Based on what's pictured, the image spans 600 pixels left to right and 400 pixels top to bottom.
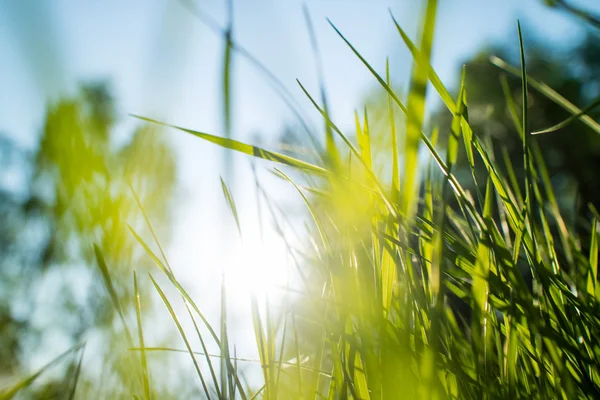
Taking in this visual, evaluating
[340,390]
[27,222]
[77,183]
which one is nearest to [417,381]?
[340,390]

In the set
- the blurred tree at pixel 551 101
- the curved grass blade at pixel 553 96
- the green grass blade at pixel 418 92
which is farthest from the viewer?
the blurred tree at pixel 551 101

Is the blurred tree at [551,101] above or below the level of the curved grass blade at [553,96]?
above

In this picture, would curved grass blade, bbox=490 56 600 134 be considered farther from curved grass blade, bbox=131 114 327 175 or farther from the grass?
curved grass blade, bbox=131 114 327 175

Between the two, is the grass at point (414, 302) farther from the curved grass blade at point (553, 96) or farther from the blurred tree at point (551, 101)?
the blurred tree at point (551, 101)

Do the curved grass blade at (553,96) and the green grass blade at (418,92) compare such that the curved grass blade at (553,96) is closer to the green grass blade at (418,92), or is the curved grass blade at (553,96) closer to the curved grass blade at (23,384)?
the green grass blade at (418,92)

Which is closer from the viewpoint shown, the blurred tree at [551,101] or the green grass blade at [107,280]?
the green grass blade at [107,280]

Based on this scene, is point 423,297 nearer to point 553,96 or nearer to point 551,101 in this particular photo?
point 553,96

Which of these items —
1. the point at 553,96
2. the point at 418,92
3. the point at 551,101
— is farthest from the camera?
the point at 551,101

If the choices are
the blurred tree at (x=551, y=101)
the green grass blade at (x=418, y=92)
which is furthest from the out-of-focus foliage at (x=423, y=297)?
the blurred tree at (x=551, y=101)

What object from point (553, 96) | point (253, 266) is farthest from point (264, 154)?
point (553, 96)

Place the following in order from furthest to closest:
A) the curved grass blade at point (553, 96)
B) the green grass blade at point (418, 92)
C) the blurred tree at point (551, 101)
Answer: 1. the blurred tree at point (551, 101)
2. the curved grass blade at point (553, 96)
3. the green grass blade at point (418, 92)

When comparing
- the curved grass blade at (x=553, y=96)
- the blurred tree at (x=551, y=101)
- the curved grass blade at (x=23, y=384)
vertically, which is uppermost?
the blurred tree at (x=551, y=101)

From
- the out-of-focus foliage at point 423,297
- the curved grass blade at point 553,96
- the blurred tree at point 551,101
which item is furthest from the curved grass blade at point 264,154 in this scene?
the blurred tree at point 551,101

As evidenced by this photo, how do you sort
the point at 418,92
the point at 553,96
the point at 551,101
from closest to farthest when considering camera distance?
1. the point at 418,92
2. the point at 553,96
3. the point at 551,101
